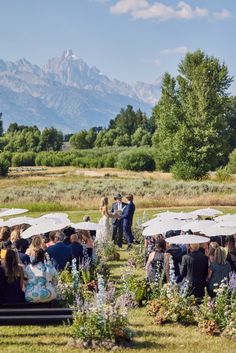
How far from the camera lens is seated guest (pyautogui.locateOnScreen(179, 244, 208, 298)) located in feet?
35.3

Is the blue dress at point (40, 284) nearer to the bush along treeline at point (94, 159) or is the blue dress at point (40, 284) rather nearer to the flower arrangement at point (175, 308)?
the flower arrangement at point (175, 308)

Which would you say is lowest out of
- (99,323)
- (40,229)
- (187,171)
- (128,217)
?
(99,323)

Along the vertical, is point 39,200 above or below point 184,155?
below

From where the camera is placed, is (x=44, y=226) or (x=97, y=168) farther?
(x=97, y=168)

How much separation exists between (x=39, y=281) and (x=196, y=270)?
3.00 m

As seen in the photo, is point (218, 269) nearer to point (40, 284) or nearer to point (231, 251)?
point (231, 251)

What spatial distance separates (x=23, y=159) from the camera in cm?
11075

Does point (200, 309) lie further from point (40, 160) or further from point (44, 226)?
point (40, 160)

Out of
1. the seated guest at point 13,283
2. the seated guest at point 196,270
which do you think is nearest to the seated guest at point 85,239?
the seated guest at point 196,270

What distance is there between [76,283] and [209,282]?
102 inches

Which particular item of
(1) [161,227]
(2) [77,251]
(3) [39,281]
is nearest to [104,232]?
(1) [161,227]

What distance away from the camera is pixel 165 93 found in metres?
57.5

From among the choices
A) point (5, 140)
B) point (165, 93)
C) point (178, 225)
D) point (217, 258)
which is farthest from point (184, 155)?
point (5, 140)

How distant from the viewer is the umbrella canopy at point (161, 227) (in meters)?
13.8
